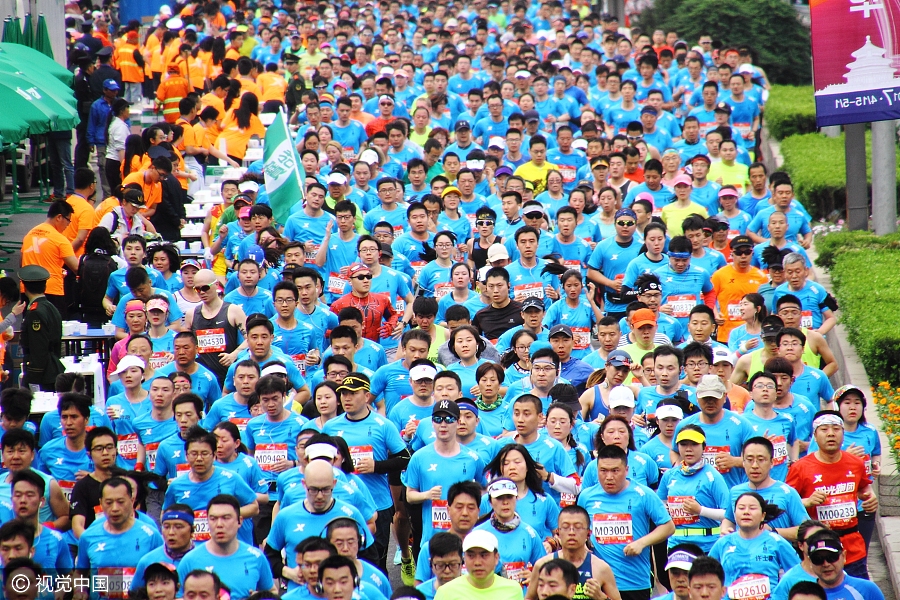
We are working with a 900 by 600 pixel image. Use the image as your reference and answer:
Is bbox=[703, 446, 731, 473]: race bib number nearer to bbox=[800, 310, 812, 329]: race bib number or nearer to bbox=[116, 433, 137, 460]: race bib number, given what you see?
bbox=[800, 310, 812, 329]: race bib number

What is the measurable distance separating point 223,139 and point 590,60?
8000 millimetres

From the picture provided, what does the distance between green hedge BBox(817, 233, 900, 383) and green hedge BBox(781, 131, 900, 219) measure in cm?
223

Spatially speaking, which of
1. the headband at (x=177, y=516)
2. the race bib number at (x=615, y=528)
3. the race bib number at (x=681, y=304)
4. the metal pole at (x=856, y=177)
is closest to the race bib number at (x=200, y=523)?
the headband at (x=177, y=516)

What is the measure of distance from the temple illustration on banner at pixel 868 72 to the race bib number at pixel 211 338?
6.98m

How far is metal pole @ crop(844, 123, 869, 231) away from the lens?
607 inches

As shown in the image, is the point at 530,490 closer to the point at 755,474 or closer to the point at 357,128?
the point at 755,474

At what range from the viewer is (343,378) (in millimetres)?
10617

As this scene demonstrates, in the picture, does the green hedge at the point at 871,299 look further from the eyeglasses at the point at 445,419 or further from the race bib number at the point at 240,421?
the race bib number at the point at 240,421

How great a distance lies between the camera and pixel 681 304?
13.0m

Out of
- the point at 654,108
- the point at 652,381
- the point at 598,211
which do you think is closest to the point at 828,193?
the point at 654,108

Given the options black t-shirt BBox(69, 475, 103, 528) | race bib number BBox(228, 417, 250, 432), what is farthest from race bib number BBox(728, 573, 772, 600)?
black t-shirt BBox(69, 475, 103, 528)

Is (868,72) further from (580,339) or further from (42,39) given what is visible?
(42,39)

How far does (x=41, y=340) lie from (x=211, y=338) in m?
1.55

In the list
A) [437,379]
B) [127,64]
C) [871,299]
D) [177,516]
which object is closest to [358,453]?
[437,379]
